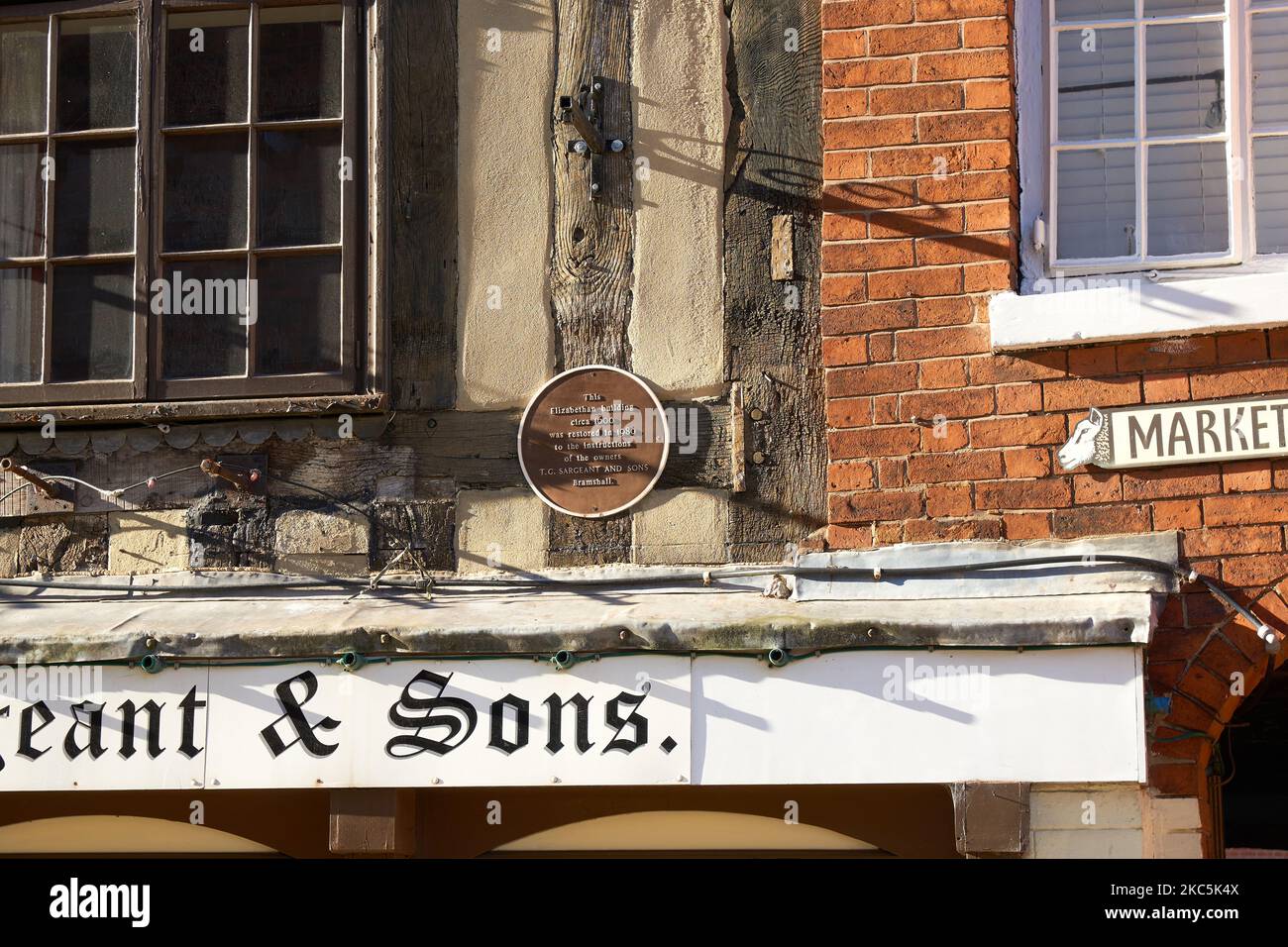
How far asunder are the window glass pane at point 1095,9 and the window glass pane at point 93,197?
3.79 m

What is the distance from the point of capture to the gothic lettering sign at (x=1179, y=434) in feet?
18.0

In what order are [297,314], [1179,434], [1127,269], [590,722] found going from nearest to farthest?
1. [590,722]
2. [1179,434]
3. [1127,269]
4. [297,314]

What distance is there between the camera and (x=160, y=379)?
20.8ft

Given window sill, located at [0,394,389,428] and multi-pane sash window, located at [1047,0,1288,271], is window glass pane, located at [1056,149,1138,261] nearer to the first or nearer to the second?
multi-pane sash window, located at [1047,0,1288,271]

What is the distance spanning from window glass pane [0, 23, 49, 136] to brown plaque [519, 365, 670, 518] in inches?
99.6

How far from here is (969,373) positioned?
5.79m

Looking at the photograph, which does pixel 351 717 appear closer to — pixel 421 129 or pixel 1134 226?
pixel 421 129

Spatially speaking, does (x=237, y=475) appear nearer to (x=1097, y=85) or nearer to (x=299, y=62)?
(x=299, y=62)

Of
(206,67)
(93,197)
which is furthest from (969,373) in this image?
(93,197)

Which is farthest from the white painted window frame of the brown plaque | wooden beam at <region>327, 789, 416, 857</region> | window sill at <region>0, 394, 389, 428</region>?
wooden beam at <region>327, 789, 416, 857</region>

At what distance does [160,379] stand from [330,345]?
0.71 meters

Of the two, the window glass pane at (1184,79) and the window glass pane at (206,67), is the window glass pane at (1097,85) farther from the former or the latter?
the window glass pane at (206,67)

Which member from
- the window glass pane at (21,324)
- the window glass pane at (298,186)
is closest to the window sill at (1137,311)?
the window glass pane at (298,186)

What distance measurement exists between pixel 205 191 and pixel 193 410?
0.93m
